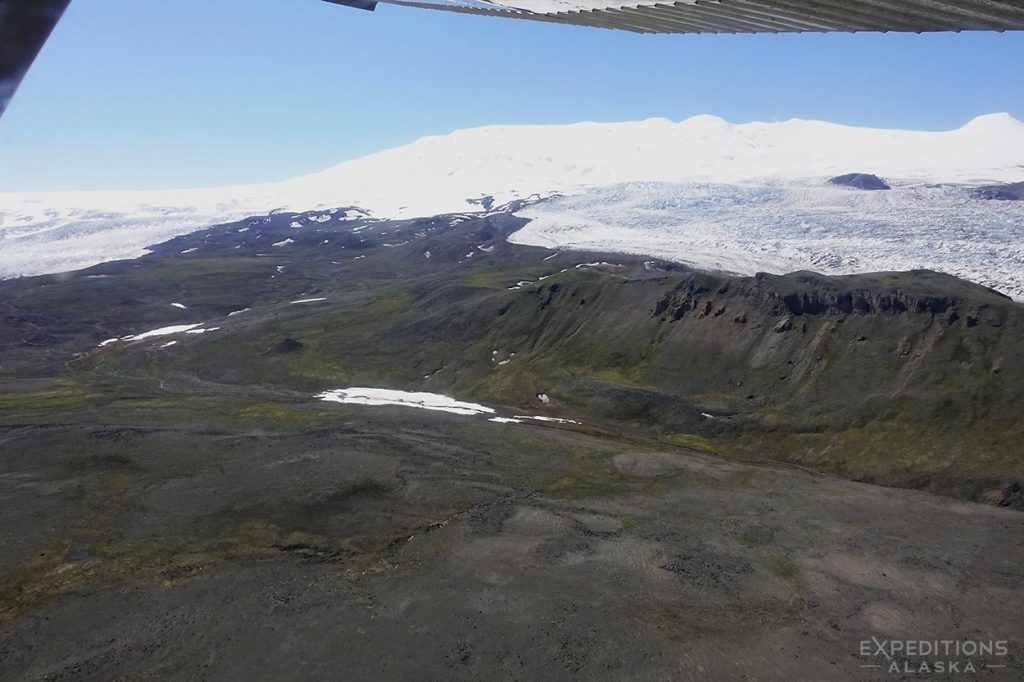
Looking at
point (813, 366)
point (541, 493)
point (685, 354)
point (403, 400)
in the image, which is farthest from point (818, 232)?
point (541, 493)

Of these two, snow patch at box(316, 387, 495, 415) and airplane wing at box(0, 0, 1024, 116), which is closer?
airplane wing at box(0, 0, 1024, 116)

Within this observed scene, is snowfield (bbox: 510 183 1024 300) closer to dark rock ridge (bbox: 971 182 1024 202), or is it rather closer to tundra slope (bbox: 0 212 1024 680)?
dark rock ridge (bbox: 971 182 1024 202)

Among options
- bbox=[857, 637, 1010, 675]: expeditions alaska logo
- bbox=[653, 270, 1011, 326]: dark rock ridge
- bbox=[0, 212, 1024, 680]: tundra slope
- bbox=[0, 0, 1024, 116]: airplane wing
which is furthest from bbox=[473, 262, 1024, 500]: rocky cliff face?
bbox=[0, 0, 1024, 116]: airplane wing

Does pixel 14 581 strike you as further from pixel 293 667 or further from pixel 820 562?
pixel 820 562

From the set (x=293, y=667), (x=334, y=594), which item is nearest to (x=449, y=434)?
(x=334, y=594)

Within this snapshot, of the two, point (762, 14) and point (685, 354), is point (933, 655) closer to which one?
point (762, 14)

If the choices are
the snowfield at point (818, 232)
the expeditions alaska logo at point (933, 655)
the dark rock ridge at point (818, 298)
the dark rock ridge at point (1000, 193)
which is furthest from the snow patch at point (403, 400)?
the dark rock ridge at point (1000, 193)
